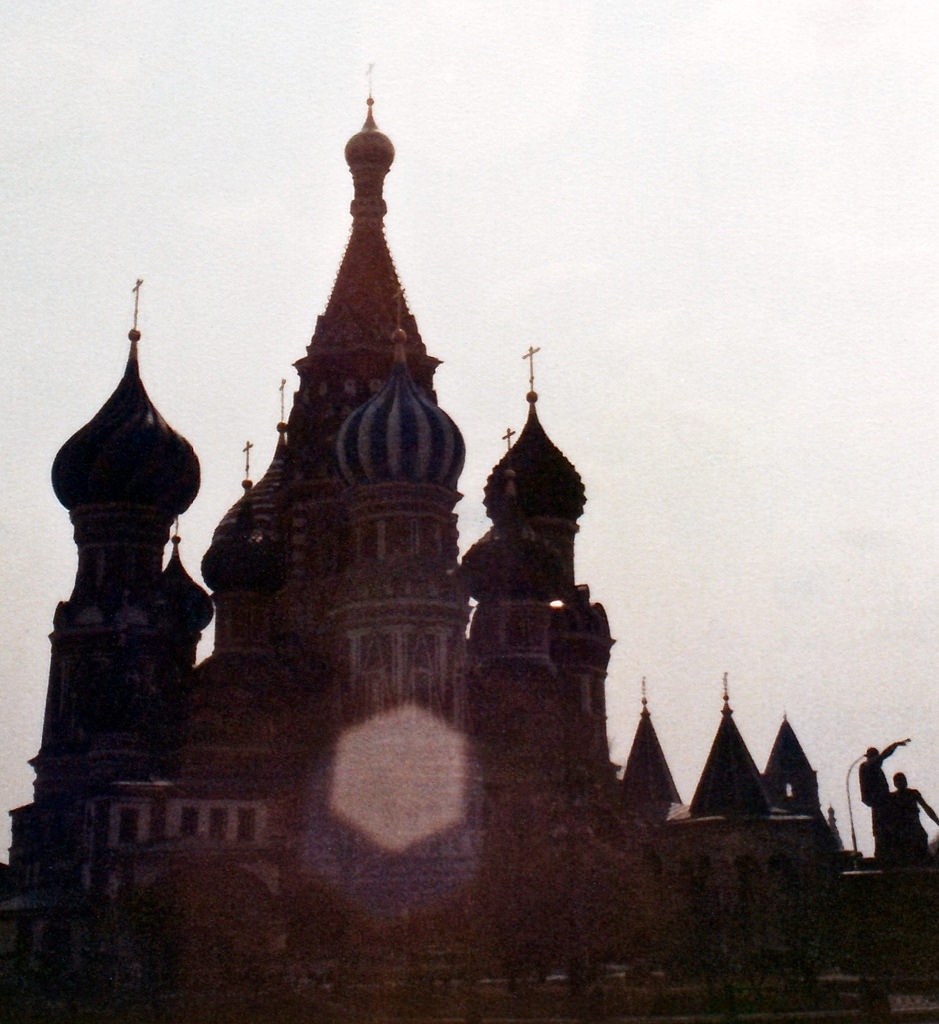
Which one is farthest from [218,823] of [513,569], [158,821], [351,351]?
[351,351]

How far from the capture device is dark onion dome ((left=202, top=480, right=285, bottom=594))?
47.0 metres

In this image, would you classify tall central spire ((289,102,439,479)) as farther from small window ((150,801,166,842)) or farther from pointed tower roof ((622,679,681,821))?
pointed tower roof ((622,679,681,821))

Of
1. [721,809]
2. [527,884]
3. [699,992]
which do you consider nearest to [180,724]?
[527,884]

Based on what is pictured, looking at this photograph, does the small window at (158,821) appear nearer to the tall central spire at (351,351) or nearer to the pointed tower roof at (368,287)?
the tall central spire at (351,351)

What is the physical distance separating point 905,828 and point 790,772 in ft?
158

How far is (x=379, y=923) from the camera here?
38.4 meters

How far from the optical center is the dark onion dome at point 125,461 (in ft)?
159

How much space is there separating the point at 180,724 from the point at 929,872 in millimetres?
24284

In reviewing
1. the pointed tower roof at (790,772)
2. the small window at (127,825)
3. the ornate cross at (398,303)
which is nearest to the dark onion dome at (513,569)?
the ornate cross at (398,303)

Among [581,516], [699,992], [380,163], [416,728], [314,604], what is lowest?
[699,992]

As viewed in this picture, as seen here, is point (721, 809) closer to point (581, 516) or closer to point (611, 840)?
point (611, 840)

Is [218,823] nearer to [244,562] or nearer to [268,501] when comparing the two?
[244,562]

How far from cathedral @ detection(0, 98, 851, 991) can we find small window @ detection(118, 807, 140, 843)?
0.07 m

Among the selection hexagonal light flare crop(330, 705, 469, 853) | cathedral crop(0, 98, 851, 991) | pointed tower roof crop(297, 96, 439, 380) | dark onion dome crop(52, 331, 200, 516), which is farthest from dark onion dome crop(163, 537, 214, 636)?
hexagonal light flare crop(330, 705, 469, 853)
